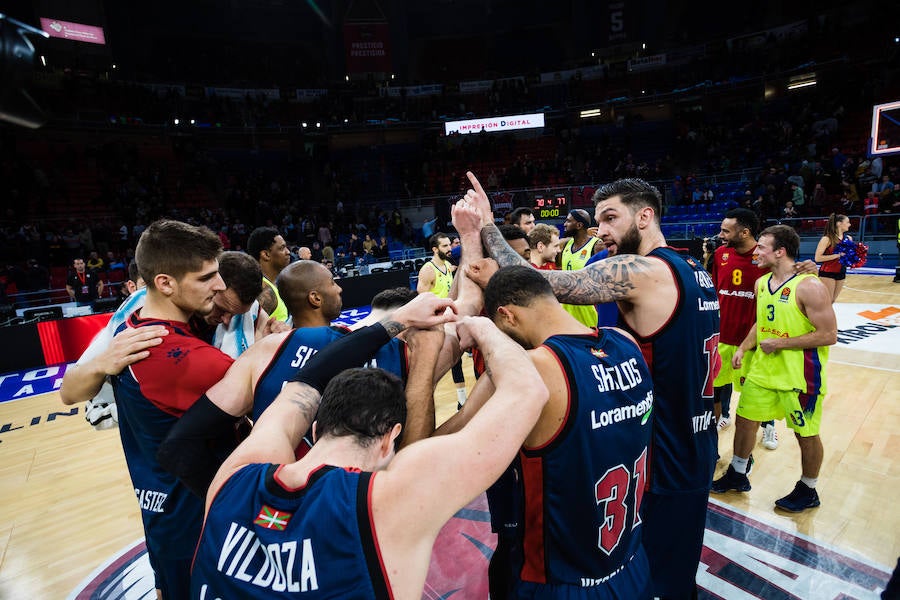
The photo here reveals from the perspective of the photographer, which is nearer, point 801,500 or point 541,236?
point 801,500

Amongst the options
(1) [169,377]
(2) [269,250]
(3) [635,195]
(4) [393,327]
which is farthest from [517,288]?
(2) [269,250]

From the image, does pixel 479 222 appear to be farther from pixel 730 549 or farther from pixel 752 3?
pixel 752 3

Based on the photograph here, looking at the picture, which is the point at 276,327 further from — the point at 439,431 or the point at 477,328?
the point at 477,328

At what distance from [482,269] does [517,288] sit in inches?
28.0

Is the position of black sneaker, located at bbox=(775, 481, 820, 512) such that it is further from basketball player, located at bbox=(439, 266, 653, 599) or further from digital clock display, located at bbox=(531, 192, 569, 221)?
digital clock display, located at bbox=(531, 192, 569, 221)

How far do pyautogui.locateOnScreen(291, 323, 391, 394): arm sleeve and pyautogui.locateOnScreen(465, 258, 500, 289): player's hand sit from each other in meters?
0.80

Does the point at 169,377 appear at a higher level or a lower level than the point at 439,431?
higher

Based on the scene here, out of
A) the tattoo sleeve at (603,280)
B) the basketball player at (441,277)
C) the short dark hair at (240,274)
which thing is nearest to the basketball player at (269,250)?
the short dark hair at (240,274)

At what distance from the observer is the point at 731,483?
160 inches

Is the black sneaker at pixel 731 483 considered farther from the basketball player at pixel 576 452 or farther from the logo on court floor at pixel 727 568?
the basketball player at pixel 576 452

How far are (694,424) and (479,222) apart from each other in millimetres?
1573

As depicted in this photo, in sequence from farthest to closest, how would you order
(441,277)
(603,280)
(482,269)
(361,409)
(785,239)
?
(441,277) → (785,239) → (482,269) → (603,280) → (361,409)

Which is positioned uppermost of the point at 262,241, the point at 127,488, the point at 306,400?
the point at 262,241

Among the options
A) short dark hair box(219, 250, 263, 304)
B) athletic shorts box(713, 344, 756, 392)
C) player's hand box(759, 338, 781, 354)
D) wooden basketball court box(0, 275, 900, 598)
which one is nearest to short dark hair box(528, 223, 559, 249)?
athletic shorts box(713, 344, 756, 392)
